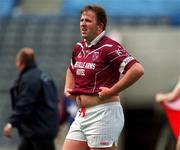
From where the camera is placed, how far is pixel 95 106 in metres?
6.81

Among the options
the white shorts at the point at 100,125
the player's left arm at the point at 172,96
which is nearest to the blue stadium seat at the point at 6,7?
the player's left arm at the point at 172,96

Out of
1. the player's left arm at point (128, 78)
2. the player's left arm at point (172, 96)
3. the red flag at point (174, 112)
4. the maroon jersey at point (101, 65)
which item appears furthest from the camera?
the red flag at point (174, 112)

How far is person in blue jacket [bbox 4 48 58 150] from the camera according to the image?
29.7ft

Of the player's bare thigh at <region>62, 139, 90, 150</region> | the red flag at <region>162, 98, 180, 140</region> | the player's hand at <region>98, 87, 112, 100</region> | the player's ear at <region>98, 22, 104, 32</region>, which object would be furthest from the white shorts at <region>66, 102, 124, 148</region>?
the red flag at <region>162, 98, 180, 140</region>

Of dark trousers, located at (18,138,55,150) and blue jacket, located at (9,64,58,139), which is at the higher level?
blue jacket, located at (9,64,58,139)

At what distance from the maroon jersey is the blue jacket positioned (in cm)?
223

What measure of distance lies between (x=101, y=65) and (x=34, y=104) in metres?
2.53

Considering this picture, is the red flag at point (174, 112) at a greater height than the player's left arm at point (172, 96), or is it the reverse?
the player's left arm at point (172, 96)

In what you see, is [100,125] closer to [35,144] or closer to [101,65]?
[101,65]

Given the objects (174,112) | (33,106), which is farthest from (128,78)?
(174,112)

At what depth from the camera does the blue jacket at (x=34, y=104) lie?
29.7 feet

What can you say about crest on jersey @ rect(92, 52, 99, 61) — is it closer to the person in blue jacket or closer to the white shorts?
the white shorts

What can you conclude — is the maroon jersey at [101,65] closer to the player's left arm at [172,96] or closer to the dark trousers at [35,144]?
the player's left arm at [172,96]

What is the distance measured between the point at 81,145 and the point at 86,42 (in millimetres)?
894
